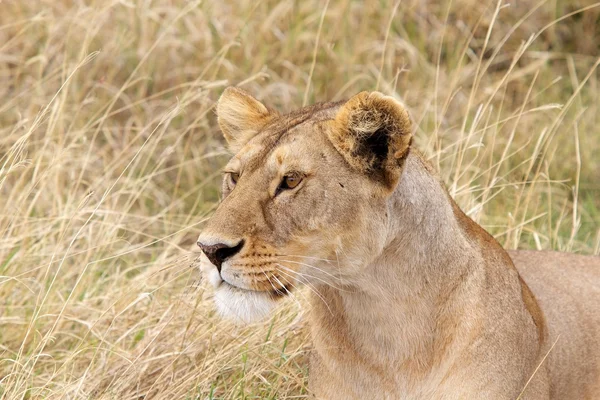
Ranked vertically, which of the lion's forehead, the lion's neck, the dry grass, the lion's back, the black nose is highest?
the lion's forehead

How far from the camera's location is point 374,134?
3.32m

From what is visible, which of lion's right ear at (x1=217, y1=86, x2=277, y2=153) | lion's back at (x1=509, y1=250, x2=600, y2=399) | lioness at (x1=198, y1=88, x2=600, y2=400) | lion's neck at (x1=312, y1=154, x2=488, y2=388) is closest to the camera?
lioness at (x1=198, y1=88, x2=600, y2=400)

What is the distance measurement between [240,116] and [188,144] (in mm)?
2254

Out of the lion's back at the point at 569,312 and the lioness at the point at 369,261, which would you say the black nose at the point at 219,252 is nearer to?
the lioness at the point at 369,261

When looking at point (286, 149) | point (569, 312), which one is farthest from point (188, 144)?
point (286, 149)

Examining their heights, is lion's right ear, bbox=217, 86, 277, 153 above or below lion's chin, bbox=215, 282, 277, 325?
above

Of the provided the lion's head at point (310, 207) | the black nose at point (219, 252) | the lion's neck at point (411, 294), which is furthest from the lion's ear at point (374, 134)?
the black nose at point (219, 252)

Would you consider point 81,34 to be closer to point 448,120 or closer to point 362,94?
point 448,120

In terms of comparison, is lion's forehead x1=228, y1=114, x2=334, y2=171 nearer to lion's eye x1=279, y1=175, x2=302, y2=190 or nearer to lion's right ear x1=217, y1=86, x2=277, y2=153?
lion's eye x1=279, y1=175, x2=302, y2=190

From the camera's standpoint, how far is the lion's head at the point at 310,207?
3.25m

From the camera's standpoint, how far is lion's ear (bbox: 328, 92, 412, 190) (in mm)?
3258

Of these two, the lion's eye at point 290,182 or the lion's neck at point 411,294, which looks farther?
the lion's neck at point 411,294

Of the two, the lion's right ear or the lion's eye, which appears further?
the lion's right ear

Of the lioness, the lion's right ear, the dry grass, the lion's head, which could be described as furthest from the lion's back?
the lion's right ear
